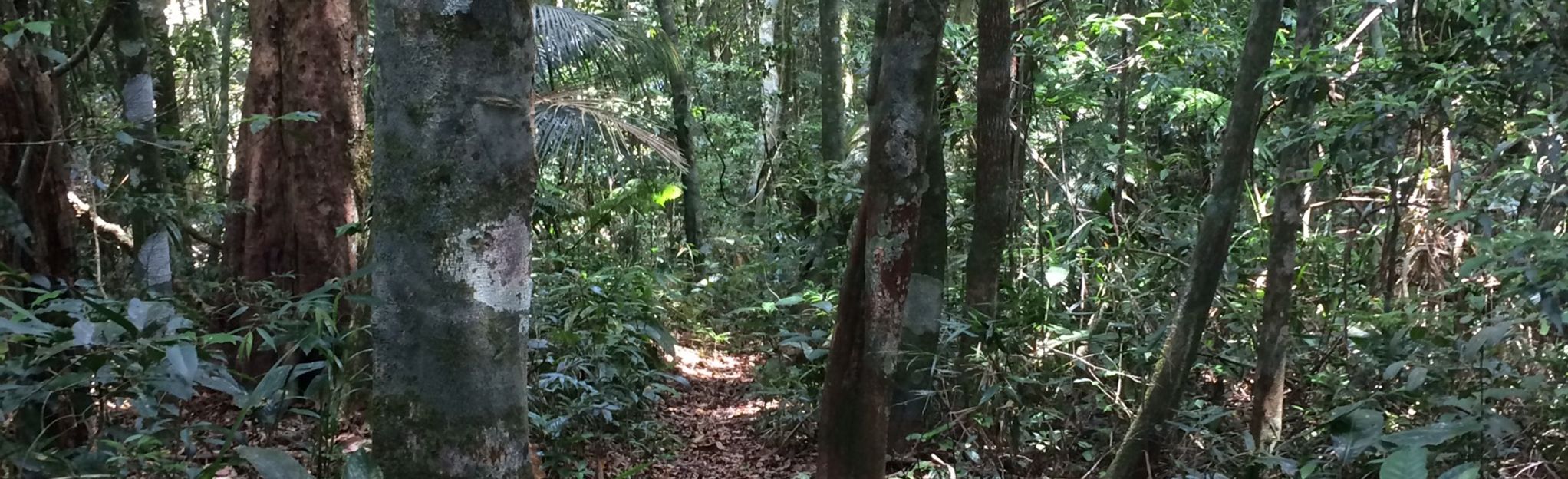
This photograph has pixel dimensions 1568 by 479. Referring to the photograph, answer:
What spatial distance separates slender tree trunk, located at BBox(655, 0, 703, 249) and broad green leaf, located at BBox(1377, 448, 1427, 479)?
797cm

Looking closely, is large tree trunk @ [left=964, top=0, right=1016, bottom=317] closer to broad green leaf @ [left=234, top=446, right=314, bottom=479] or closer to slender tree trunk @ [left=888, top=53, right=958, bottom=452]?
slender tree trunk @ [left=888, top=53, right=958, bottom=452]

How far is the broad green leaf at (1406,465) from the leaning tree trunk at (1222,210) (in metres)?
1.53

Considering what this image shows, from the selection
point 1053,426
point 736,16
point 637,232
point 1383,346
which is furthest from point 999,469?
point 736,16

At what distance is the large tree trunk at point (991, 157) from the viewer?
5512 mm

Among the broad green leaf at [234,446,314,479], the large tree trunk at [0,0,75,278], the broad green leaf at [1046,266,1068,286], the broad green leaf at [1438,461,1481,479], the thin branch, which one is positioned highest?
the thin branch

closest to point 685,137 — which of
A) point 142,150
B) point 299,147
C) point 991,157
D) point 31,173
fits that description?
point 299,147

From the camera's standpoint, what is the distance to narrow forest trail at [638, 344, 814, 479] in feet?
19.0

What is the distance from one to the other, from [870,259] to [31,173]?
341 cm

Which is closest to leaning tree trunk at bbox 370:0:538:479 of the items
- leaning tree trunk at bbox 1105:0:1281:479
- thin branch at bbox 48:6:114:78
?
thin branch at bbox 48:6:114:78

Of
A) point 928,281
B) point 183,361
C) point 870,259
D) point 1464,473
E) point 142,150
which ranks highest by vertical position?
point 142,150

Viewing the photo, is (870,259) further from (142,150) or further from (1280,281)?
(142,150)

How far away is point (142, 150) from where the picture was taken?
16.0 ft

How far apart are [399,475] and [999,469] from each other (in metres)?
3.43

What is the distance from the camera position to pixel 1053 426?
17.5ft
